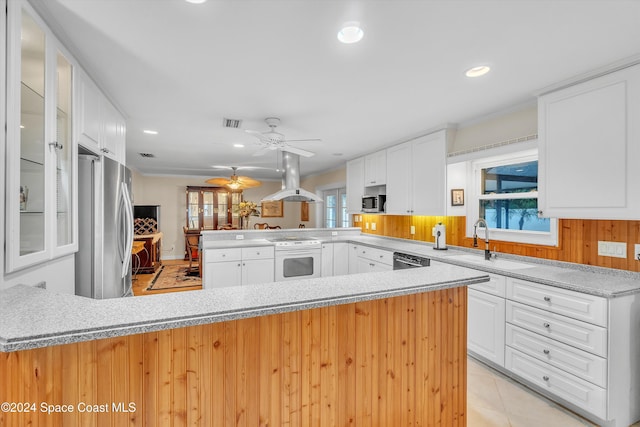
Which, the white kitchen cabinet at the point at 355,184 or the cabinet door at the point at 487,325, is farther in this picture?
the white kitchen cabinet at the point at 355,184

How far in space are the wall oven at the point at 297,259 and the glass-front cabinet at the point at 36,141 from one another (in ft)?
9.18

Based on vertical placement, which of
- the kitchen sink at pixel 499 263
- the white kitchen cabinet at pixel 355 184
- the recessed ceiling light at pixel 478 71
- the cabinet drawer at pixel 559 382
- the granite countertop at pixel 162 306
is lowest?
the cabinet drawer at pixel 559 382

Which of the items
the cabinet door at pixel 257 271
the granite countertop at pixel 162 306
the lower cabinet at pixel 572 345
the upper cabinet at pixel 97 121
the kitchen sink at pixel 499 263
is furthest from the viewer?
the cabinet door at pixel 257 271

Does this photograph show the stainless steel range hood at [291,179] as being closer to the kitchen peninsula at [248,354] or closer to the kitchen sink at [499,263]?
the kitchen sink at [499,263]

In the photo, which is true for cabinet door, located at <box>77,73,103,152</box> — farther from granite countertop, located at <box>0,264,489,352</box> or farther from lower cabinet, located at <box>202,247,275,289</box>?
lower cabinet, located at <box>202,247,275,289</box>

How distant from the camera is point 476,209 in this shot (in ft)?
11.1

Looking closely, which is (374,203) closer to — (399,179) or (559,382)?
(399,179)

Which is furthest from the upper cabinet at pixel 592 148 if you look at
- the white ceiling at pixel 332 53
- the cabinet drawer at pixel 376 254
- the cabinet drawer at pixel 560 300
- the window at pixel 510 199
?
the cabinet drawer at pixel 376 254

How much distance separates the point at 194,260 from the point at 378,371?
6909 mm

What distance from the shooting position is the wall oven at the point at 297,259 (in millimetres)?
4379

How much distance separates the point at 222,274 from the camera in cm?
400

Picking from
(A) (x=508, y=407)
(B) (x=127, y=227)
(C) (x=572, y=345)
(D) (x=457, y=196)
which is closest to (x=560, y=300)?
(C) (x=572, y=345)

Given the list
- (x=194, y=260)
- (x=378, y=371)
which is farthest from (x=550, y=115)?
(x=194, y=260)

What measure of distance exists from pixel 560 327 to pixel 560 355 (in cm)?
19
